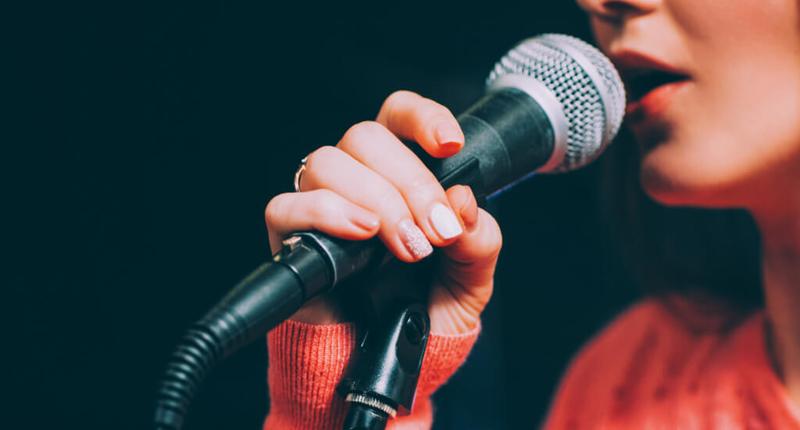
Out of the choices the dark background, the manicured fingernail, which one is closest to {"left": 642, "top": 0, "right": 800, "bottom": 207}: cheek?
the manicured fingernail

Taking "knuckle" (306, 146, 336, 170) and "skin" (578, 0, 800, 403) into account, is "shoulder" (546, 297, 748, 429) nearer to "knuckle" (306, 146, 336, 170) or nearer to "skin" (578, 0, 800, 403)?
"skin" (578, 0, 800, 403)

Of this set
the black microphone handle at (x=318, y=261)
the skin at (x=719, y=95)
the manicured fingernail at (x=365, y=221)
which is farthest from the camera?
the skin at (x=719, y=95)

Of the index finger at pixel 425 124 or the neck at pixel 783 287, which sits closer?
the index finger at pixel 425 124

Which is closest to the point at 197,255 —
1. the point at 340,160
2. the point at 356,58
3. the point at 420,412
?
the point at 356,58

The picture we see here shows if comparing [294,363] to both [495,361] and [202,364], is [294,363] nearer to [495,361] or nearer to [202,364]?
[202,364]

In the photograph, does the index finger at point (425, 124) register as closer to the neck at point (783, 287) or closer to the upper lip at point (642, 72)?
the upper lip at point (642, 72)

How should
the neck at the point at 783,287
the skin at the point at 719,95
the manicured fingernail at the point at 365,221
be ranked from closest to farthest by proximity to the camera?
the manicured fingernail at the point at 365,221 → the skin at the point at 719,95 → the neck at the point at 783,287

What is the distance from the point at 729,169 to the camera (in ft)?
2.81

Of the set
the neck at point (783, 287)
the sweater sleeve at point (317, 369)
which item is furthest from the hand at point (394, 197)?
the neck at point (783, 287)

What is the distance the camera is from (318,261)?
1.66 feet

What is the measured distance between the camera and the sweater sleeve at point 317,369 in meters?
0.69

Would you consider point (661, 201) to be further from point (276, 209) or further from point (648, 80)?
point (276, 209)

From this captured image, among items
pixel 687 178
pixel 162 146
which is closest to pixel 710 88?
pixel 687 178

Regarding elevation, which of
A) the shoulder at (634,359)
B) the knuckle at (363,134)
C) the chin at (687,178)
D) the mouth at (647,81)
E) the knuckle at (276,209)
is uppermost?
the knuckle at (276,209)
